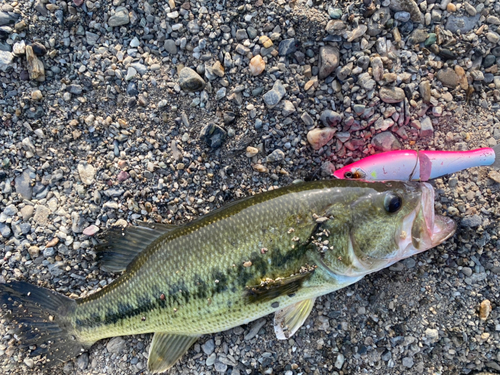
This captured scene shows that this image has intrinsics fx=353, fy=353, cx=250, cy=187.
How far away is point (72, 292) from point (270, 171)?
2281 millimetres

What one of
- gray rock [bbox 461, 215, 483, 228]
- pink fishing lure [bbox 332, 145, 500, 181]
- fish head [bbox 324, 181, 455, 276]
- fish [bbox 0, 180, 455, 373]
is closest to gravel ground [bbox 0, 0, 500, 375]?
gray rock [bbox 461, 215, 483, 228]

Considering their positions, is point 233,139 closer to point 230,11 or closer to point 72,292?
point 230,11

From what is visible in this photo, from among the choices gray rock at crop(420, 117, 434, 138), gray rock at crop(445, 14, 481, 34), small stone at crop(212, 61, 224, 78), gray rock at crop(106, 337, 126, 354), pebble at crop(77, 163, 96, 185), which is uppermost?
gray rock at crop(445, 14, 481, 34)

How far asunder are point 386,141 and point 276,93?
1108 millimetres

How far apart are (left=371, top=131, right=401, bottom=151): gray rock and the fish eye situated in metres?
0.67

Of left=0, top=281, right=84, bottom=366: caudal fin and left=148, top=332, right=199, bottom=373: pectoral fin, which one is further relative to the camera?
left=0, top=281, right=84, bottom=366: caudal fin

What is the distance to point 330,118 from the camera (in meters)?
3.19

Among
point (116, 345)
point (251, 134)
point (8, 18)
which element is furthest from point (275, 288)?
point (8, 18)

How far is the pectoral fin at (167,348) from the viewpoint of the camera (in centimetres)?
322

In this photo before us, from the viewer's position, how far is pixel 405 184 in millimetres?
2840

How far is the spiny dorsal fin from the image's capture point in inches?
109

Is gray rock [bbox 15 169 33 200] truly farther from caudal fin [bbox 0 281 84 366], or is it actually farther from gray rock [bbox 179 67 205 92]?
gray rock [bbox 179 67 205 92]

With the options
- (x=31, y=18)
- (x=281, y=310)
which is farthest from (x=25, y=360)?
(x=31, y=18)

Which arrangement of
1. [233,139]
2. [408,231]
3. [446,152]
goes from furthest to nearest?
[233,139] → [446,152] → [408,231]
